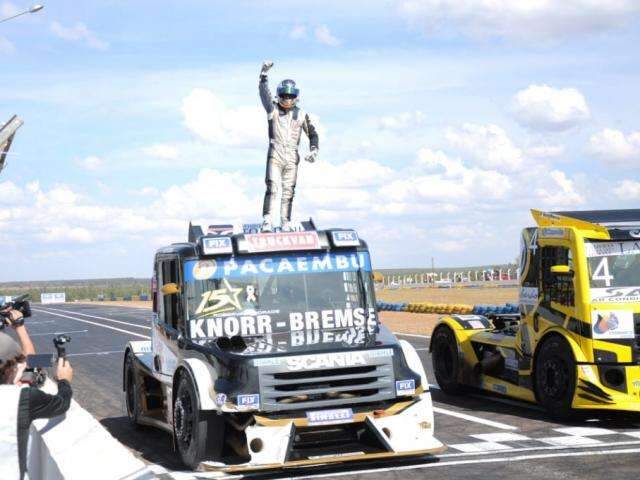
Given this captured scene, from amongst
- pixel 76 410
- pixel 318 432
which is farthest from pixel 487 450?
pixel 76 410

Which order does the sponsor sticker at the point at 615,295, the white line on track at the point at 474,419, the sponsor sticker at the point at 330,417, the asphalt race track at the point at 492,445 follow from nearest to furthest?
the sponsor sticker at the point at 330,417, the asphalt race track at the point at 492,445, the sponsor sticker at the point at 615,295, the white line on track at the point at 474,419

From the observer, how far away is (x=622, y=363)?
1214 cm

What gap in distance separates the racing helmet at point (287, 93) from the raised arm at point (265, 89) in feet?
0.44

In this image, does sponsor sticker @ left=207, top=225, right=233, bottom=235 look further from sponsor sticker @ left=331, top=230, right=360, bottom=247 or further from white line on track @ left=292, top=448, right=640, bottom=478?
white line on track @ left=292, top=448, right=640, bottom=478

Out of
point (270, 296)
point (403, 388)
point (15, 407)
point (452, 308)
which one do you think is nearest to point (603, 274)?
point (403, 388)

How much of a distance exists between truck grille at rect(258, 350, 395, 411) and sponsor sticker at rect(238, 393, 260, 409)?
2.6 inches

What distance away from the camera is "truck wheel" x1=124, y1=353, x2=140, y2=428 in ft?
43.2

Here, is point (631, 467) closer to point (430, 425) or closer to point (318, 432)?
point (430, 425)

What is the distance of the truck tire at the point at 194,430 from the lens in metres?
9.98

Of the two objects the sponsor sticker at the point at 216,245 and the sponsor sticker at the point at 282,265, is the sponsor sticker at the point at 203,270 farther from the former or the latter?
the sponsor sticker at the point at 216,245

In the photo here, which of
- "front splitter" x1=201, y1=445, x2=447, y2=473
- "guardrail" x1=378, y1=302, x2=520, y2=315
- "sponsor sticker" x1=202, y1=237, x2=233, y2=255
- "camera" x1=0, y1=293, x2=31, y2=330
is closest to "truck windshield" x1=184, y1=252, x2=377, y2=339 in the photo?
"sponsor sticker" x1=202, y1=237, x2=233, y2=255

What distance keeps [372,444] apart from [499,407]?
14.6 feet

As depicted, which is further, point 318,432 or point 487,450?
point 487,450

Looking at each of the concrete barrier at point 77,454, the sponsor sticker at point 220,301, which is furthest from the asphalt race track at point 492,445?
the concrete barrier at point 77,454
